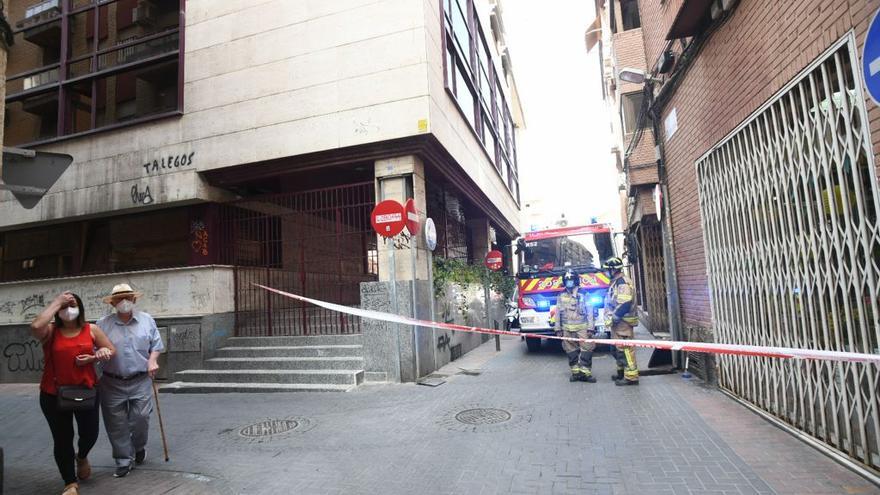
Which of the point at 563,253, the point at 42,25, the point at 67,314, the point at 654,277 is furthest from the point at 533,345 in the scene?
the point at 42,25

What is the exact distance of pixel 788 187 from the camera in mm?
4242

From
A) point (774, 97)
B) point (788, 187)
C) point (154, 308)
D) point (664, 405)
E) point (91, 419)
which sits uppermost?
point (774, 97)

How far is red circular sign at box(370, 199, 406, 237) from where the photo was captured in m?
7.58

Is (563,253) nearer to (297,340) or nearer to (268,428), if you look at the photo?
(297,340)

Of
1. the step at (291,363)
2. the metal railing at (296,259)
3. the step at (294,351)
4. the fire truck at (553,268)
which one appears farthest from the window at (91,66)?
the fire truck at (553,268)

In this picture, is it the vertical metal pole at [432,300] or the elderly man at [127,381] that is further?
the vertical metal pole at [432,300]

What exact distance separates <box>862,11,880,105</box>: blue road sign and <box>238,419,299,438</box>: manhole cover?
5.75 meters

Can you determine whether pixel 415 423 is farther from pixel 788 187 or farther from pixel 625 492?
pixel 788 187

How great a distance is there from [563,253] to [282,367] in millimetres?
6478

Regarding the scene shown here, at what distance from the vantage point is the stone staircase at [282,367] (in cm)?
767

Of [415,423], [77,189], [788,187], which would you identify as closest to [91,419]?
[415,423]

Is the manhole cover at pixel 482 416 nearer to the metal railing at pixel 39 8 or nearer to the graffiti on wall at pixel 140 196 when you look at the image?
the graffiti on wall at pixel 140 196

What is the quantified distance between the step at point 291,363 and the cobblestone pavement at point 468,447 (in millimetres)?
834

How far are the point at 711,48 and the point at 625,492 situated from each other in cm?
511
